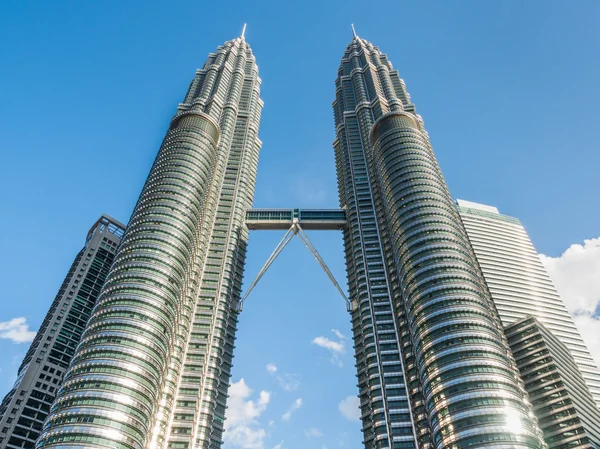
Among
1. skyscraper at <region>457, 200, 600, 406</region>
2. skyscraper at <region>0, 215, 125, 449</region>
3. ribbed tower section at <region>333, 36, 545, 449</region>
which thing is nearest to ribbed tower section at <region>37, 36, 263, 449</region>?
skyscraper at <region>0, 215, 125, 449</region>

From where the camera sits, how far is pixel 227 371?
12850cm

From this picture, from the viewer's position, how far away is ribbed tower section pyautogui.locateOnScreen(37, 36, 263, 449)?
303ft

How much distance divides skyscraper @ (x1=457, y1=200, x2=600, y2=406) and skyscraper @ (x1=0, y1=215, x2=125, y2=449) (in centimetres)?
12237

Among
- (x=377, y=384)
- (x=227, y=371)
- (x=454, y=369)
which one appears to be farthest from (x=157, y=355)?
(x=454, y=369)

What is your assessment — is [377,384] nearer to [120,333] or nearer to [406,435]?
[406,435]

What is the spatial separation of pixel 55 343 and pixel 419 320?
3829 inches

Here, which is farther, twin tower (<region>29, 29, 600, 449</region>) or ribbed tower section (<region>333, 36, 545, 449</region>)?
ribbed tower section (<region>333, 36, 545, 449</region>)

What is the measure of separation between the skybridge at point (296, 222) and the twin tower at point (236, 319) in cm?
494

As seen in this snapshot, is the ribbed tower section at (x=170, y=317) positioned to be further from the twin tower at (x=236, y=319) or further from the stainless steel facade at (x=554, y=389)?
the stainless steel facade at (x=554, y=389)

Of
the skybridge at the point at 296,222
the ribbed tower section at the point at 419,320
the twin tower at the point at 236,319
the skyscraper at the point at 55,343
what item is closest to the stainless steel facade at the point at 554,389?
the ribbed tower section at the point at 419,320

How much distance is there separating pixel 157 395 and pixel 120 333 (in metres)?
14.7

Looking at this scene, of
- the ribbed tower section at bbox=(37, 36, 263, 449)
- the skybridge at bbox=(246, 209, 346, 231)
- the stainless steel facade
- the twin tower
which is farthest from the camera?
the skybridge at bbox=(246, 209, 346, 231)

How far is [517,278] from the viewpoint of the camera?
162750 millimetres

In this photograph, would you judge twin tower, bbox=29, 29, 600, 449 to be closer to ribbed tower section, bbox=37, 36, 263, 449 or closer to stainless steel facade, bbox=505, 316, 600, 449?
ribbed tower section, bbox=37, 36, 263, 449
